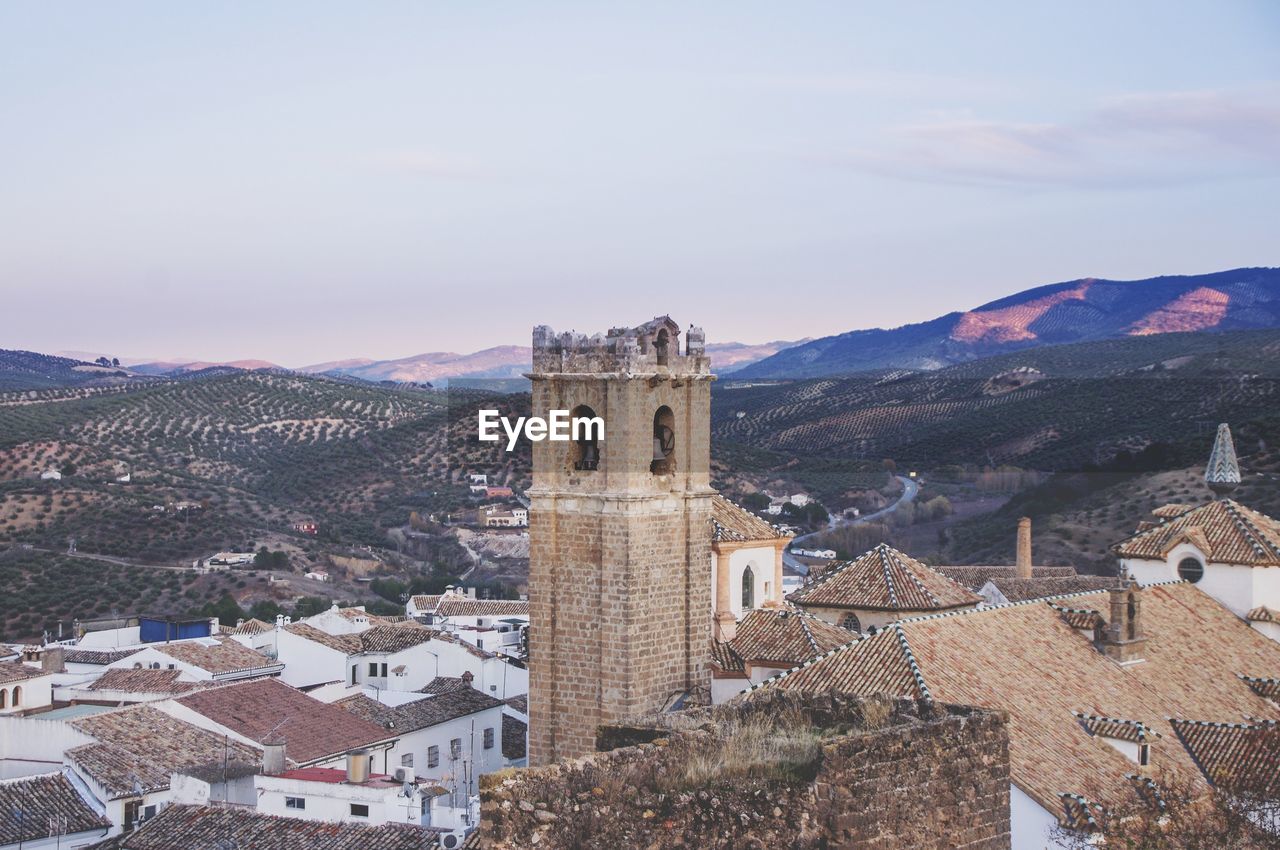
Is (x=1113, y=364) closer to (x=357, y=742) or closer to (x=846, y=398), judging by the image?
(x=846, y=398)

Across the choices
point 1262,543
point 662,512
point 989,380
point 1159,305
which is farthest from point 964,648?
point 1159,305

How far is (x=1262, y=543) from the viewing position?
25.2 metres

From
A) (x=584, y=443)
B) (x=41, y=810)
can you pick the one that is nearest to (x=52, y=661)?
(x=41, y=810)

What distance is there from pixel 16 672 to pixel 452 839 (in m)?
14.9

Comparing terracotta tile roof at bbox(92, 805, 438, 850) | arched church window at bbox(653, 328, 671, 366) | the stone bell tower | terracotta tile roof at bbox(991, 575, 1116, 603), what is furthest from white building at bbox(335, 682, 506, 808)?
terracotta tile roof at bbox(991, 575, 1116, 603)

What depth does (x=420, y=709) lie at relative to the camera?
3020cm

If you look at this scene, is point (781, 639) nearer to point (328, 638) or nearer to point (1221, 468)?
point (1221, 468)

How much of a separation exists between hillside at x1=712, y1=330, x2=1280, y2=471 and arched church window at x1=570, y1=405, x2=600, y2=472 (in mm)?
44463

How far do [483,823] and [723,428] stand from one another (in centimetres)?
8268

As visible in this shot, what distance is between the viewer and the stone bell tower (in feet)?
71.1

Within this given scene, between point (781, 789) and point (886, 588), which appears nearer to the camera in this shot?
point (781, 789)

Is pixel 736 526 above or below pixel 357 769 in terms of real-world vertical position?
above

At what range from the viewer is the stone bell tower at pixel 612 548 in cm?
2166

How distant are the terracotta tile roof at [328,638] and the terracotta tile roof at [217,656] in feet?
3.80
